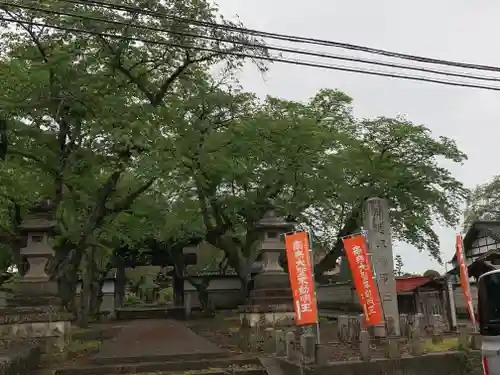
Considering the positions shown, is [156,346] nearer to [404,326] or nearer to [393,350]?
[393,350]

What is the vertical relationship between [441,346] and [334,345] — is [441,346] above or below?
below

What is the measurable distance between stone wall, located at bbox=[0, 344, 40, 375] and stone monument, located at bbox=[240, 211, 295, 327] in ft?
21.9

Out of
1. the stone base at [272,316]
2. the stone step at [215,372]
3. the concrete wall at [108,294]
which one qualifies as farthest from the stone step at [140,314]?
the stone step at [215,372]

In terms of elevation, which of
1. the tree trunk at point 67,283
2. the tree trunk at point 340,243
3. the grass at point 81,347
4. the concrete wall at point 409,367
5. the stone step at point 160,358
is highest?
the tree trunk at point 340,243

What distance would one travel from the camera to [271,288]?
15.7 m

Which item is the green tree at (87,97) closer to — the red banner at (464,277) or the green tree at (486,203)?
the red banner at (464,277)

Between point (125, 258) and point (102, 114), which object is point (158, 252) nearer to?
point (125, 258)

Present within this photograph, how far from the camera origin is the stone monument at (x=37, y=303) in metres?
12.7

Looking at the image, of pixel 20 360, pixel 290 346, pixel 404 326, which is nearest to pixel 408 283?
pixel 404 326

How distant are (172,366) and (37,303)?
5.01 m

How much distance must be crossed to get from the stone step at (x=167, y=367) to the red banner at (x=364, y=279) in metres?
3.45

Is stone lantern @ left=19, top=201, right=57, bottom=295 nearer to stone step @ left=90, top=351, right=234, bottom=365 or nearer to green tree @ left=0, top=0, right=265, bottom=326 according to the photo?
green tree @ left=0, top=0, right=265, bottom=326

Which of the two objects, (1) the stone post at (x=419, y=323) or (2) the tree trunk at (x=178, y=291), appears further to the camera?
(2) the tree trunk at (x=178, y=291)

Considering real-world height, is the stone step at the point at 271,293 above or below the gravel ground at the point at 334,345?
above
